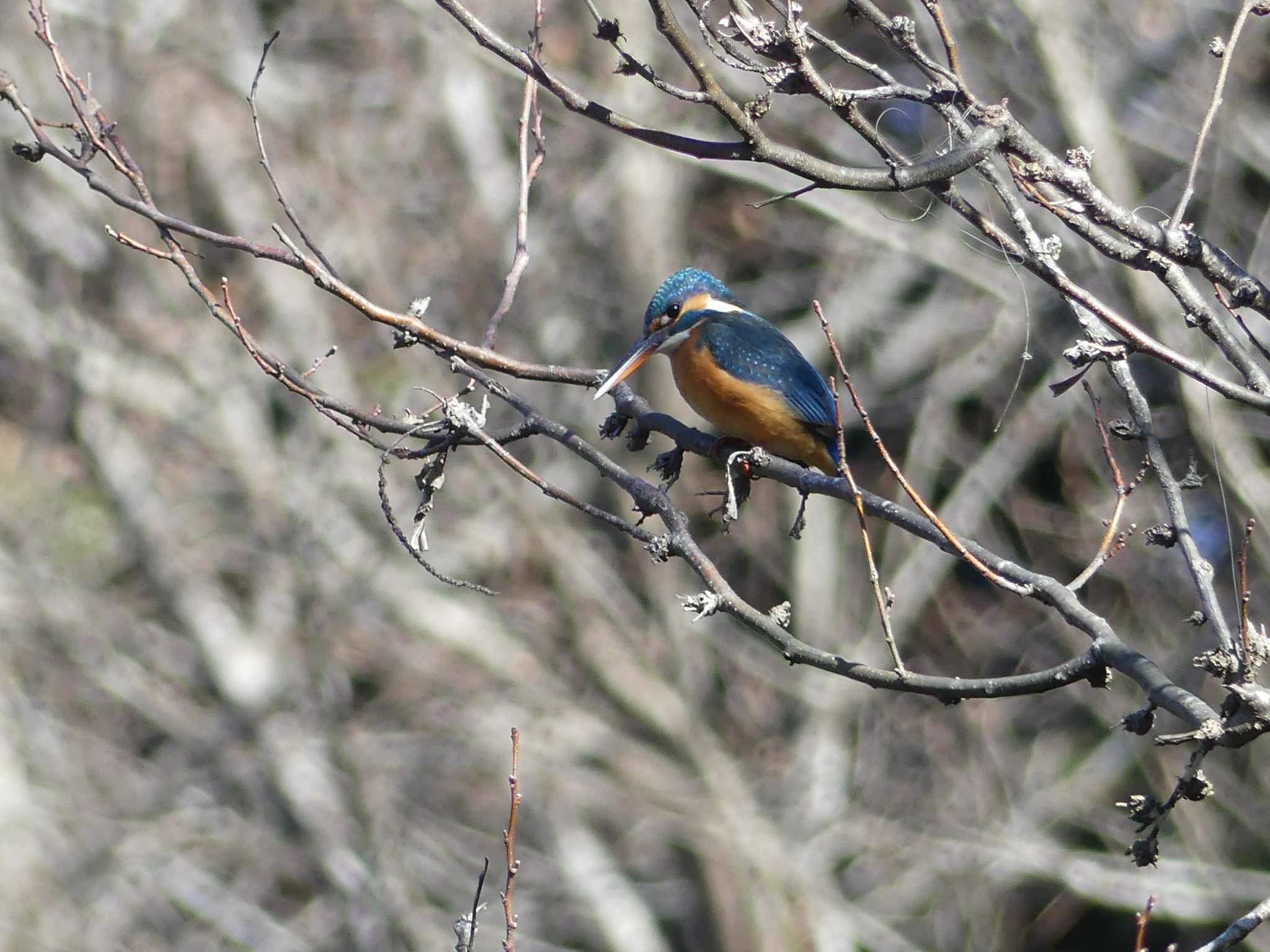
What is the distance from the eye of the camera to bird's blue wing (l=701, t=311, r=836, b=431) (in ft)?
12.3

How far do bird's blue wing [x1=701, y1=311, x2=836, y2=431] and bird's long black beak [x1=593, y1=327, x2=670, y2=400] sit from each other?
0.13 meters

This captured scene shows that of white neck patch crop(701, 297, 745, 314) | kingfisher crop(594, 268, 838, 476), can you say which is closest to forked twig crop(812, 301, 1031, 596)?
kingfisher crop(594, 268, 838, 476)

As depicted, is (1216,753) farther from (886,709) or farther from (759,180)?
(759,180)

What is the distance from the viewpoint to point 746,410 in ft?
12.1

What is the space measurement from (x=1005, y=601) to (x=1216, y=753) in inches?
66.9

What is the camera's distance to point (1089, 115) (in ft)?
22.5

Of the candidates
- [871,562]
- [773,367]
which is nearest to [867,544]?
[871,562]

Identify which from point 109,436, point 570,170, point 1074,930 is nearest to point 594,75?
point 570,170

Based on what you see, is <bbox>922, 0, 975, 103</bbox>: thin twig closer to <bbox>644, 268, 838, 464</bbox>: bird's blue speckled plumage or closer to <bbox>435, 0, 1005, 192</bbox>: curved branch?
<bbox>435, 0, 1005, 192</bbox>: curved branch

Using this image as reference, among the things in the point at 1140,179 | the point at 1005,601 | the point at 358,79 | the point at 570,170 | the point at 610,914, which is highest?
the point at 358,79

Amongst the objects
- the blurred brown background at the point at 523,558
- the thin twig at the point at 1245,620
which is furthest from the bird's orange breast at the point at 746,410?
the blurred brown background at the point at 523,558

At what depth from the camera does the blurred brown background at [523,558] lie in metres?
8.03

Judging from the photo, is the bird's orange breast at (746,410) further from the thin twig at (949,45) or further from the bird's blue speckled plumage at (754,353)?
the thin twig at (949,45)

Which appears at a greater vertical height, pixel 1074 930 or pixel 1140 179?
pixel 1140 179
